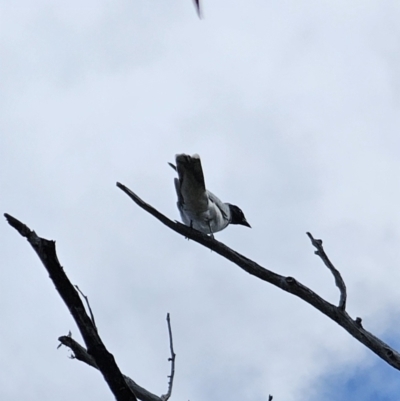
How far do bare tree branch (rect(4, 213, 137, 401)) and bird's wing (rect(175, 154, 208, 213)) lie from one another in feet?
17.5

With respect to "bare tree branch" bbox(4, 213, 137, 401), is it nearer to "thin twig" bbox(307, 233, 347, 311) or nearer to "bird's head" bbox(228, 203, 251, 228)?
"thin twig" bbox(307, 233, 347, 311)

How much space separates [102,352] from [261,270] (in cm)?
216

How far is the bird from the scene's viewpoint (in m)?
8.53

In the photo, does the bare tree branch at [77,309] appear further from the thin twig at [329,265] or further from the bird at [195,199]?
the bird at [195,199]

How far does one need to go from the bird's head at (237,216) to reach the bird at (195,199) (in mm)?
1599

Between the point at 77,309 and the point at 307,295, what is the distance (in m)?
2.18

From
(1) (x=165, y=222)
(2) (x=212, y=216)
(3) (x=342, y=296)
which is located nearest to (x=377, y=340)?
(3) (x=342, y=296)

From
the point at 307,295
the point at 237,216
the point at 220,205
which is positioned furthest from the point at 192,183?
the point at 307,295

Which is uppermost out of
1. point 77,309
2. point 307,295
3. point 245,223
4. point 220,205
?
point 245,223

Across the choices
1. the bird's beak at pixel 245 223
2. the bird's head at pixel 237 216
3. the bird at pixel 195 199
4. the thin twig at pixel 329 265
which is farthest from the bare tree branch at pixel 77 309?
the bird's beak at pixel 245 223

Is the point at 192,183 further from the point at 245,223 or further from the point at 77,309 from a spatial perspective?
the point at 77,309

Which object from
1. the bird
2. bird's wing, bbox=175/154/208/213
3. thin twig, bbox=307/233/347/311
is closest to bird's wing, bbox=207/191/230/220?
the bird

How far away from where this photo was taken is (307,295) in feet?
16.0

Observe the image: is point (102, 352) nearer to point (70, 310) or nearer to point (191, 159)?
point (70, 310)
